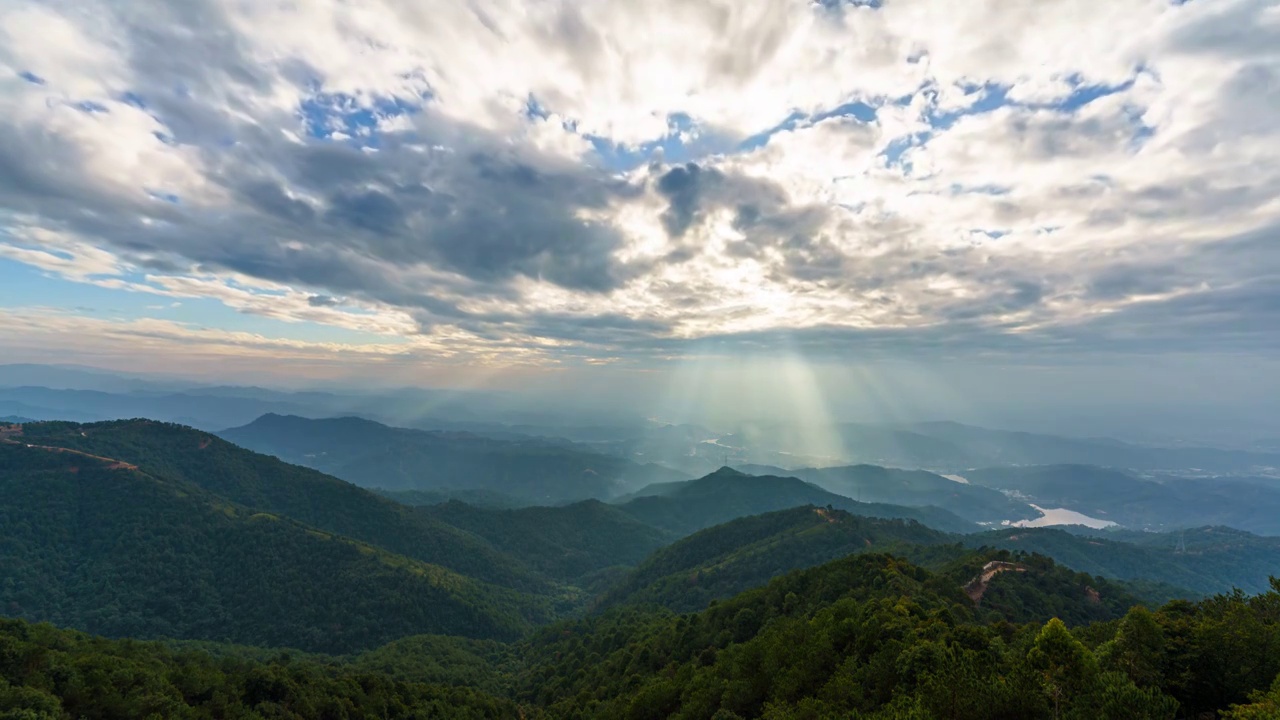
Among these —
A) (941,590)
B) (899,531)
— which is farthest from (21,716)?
(899,531)

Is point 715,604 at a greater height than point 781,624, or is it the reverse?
point 781,624

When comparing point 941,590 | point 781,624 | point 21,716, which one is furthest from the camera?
point 941,590

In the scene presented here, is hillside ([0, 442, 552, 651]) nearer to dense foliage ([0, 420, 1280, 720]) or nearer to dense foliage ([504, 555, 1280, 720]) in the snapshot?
dense foliage ([0, 420, 1280, 720])

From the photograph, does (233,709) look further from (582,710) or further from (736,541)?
(736,541)

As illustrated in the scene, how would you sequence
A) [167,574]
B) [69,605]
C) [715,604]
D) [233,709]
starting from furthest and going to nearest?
[167,574], [69,605], [715,604], [233,709]

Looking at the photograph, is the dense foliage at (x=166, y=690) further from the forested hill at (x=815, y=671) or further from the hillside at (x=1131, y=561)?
the hillside at (x=1131, y=561)

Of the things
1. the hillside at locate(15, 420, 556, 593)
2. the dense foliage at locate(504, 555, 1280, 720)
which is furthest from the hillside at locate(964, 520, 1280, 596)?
the hillside at locate(15, 420, 556, 593)
